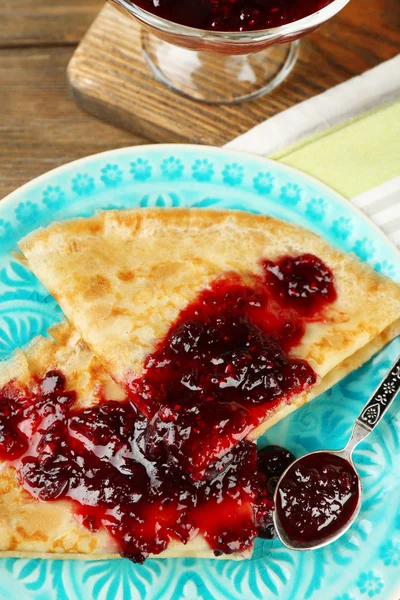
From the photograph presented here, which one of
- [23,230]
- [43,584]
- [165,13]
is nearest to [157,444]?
[43,584]

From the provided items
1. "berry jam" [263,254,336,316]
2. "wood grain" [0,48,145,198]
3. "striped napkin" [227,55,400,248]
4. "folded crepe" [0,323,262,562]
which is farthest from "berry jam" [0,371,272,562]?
"wood grain" [0,48,145,198]

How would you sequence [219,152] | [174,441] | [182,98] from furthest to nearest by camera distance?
1. [182,98]
2. [219,152]
3. [174,441]

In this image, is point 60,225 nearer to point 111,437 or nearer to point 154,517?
point 111,437

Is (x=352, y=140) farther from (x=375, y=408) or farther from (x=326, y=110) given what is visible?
(x=375, y=408)

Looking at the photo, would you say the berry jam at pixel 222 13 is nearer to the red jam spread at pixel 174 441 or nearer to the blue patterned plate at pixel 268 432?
the blue patterned plate at pixel 268 432

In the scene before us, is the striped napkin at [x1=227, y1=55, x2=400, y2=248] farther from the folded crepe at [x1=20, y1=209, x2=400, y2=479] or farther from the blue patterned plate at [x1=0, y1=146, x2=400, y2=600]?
the folded crepe at [x1=20, y1=209, x2=400, y2=479]

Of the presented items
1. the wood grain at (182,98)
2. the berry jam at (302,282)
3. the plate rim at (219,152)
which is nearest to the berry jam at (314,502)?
the berry jam at (302,282)

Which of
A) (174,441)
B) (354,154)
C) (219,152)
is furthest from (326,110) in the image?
(174,441)
